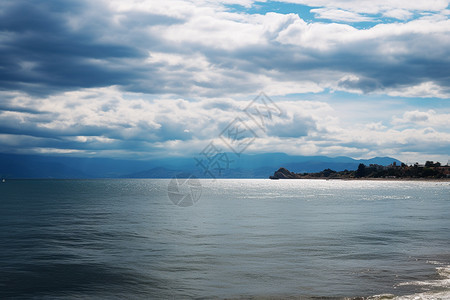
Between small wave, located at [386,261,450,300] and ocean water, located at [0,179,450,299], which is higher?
small wave, located at [386,261,450,300]

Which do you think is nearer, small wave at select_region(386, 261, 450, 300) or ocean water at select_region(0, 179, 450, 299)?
small wave at select_region(386, 261, 450, 300)

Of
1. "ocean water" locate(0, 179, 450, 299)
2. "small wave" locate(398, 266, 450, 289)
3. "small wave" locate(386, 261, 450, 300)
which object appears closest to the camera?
"small wave" locate(386, 261, 450, 300)

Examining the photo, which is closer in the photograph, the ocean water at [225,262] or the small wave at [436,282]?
the ocean water at [225,262]

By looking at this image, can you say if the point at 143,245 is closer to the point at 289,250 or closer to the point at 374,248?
the point at 289,250

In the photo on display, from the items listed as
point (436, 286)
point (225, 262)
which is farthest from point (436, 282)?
point (225, 262)

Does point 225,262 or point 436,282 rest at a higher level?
point 436,282

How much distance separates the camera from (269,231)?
50.8 m

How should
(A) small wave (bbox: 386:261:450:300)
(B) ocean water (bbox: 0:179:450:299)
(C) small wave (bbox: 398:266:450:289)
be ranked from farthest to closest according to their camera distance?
(C) small wave (bbox: 398:266:450:289), (B) ocean water (bbox: 0:179:450:299), (A) small wave (bbox: 386:261:450:300)

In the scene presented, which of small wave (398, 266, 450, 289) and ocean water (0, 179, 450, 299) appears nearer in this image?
ocean water (0, 179, 450, 299)

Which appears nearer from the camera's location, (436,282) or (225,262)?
(436,282)

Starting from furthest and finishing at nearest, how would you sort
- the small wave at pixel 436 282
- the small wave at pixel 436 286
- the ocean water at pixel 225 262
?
the small wave at pixel 436 282 → the ocean water at pixel 225 262 → the small wave at pixel 436 286

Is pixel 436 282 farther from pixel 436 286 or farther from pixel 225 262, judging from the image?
pixel 225 262

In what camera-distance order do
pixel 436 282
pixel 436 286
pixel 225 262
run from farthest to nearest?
pixel 225 262, pixel 436 282, pixel 436 286

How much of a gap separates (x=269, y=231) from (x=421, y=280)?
26.4 metres
